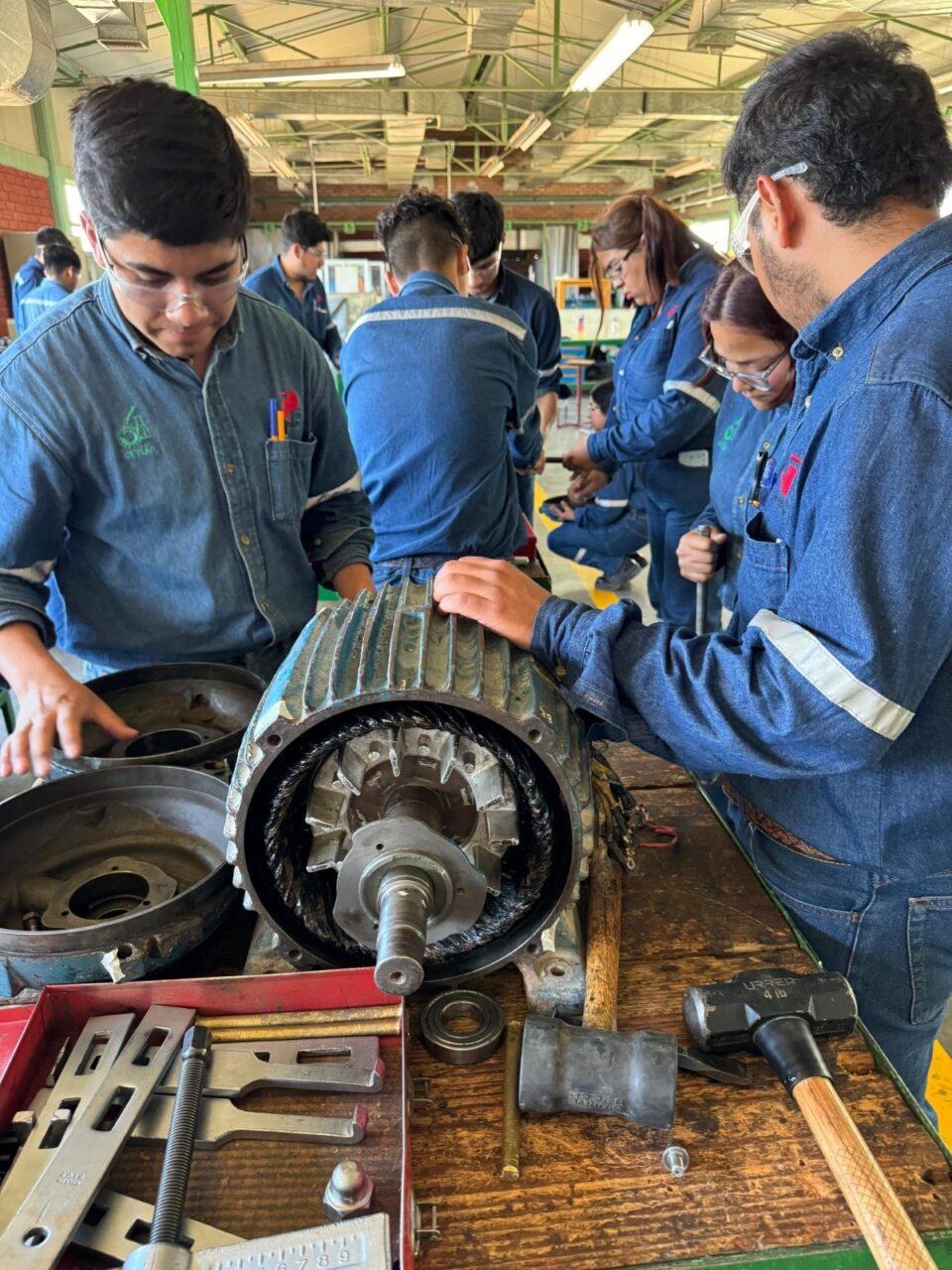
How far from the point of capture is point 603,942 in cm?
95

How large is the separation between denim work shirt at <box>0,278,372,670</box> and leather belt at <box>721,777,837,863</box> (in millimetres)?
745

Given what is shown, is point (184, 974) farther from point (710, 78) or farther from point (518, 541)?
point (710, 78)

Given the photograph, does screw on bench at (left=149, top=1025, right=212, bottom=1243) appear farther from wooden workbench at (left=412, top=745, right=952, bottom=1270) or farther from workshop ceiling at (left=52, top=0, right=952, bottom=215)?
workshop ceiling at (left=52, top=0, right=952, bottom=215)

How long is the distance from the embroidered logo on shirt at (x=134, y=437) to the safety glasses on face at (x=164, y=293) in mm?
155

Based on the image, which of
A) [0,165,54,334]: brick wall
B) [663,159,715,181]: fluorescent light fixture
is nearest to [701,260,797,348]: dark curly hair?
[0,165,54,334]: brick wall

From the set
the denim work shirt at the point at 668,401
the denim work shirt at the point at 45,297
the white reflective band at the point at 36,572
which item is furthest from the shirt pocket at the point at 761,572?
the denim work shirt at the point at 45,297

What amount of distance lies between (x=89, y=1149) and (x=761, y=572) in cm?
90

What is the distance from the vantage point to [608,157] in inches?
591

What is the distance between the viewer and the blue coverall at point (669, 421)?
2.71 meters

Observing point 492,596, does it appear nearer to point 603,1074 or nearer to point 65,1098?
point 603,1074

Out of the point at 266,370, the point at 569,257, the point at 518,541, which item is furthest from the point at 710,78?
the point at 266,370

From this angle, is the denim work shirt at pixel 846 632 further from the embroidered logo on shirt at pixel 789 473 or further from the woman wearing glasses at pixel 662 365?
the woman wearing glasses at pixel 662 365

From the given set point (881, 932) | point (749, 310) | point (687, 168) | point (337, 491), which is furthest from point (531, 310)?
point (687, 168)

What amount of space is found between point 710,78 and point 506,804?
37.2ft
